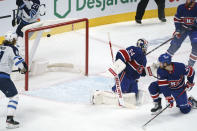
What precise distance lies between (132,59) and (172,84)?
64 cm

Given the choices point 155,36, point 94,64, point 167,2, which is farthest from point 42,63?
point 167,2

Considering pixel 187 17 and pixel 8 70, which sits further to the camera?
pixel 187 17

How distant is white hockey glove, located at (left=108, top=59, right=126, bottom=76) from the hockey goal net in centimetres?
121

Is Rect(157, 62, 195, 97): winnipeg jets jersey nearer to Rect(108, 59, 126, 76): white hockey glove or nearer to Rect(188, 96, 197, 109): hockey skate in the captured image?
Rect(188, 96, 197, 109): hockey skate

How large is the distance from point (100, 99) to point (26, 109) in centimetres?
88

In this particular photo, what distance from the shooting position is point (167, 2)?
11336 millimetres

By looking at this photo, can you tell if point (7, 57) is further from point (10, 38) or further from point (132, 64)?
point (132, 64)

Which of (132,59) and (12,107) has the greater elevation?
(132,59)

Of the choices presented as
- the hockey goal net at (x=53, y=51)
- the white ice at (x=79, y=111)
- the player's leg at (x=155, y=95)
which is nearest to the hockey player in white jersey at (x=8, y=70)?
the white ice at (x=79, y=111)

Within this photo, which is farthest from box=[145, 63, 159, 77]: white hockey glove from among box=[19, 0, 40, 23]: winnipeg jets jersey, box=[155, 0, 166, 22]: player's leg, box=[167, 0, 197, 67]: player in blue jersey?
box=[155, 0, 166, 22]: player's leg

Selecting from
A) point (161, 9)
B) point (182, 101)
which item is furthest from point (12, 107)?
point (161, 9)

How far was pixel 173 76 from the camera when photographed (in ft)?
20.8

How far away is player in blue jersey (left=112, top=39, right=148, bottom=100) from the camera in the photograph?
6.76 meters

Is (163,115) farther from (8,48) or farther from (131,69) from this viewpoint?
(8,48)
